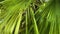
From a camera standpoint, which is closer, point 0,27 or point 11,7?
point 0,27

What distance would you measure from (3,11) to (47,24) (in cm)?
41

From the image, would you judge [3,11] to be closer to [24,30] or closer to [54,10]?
[24,30]

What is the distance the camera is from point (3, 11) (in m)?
1.42

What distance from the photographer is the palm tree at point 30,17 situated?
126cm

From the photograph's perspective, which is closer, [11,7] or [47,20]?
[47,20]

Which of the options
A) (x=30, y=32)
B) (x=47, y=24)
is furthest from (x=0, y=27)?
(x=47, y=24)

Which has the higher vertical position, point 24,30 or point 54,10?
point 54,10

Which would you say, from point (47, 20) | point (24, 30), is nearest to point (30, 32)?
point (24, 30)

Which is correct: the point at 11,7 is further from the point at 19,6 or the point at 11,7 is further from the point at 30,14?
the point at 30,14

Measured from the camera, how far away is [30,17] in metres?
1.33

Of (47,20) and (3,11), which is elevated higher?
(3,11)

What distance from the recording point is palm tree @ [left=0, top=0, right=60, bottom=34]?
1.26 metres

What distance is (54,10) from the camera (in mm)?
1326

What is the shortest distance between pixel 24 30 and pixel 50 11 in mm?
269
